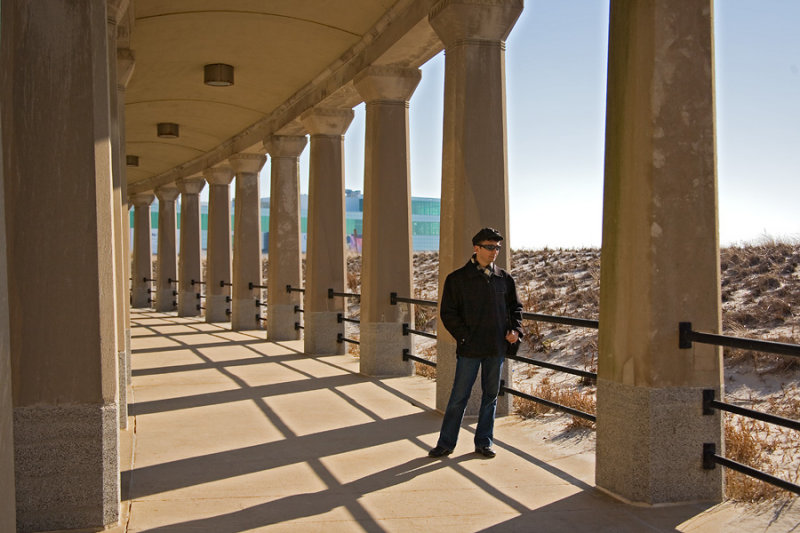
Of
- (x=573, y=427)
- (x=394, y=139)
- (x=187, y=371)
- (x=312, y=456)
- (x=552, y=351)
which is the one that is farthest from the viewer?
(x=552, y=351)

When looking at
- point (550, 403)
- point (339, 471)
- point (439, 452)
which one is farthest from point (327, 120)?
point (339, 471)

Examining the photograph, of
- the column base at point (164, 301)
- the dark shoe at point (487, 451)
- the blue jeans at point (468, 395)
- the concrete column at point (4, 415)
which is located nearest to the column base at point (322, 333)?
the blue jeans at point (468, 395)

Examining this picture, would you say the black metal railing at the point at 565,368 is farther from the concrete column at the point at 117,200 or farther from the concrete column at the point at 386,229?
the concrete column at the point at 117,200

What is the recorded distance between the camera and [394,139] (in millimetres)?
11625

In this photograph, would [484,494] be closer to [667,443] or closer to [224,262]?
[667,443]

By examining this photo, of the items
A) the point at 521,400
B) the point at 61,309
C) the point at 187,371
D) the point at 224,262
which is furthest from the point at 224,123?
the point at 61,309

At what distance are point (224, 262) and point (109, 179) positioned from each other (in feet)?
56.2

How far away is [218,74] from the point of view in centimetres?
1285

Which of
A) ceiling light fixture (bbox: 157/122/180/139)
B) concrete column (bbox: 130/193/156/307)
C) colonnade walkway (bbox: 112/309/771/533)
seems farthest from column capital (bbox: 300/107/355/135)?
concrete column (bbox: 130/193/156/307)

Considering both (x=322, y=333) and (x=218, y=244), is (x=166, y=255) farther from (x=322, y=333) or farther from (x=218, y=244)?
(x=322, y=333)

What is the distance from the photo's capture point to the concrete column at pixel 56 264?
4910 millimetres

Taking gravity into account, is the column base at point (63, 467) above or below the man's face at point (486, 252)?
below

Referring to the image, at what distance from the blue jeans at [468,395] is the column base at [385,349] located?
15.8 feet

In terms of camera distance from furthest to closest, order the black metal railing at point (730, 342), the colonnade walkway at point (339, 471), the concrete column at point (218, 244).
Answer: the concrete column at point (218, 244) < the colonnade walkway at point (339, 471) < the black metal railing at point (730, 342)
